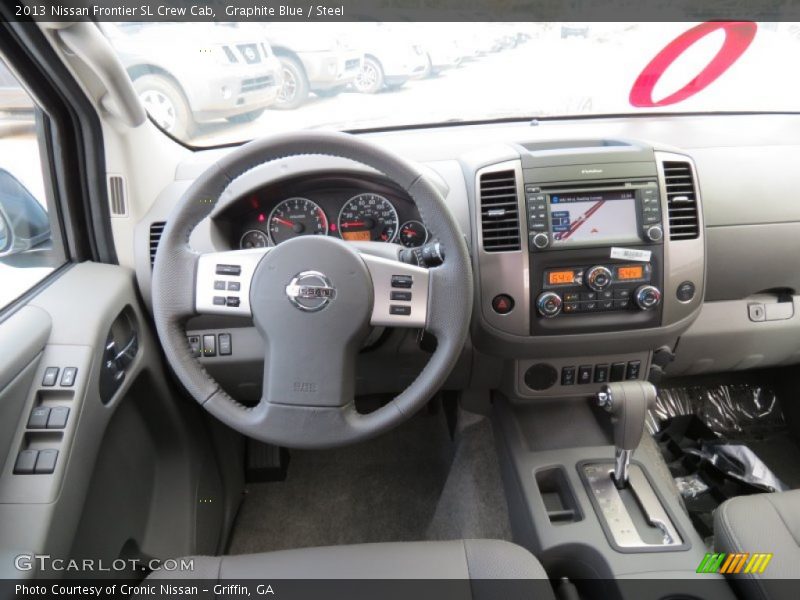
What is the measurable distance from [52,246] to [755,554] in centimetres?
186

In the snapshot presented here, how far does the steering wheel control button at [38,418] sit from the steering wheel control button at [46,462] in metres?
0.06

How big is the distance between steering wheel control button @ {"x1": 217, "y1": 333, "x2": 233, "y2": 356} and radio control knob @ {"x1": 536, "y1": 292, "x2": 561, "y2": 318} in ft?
2.86

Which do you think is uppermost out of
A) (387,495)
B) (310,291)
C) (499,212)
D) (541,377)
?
(499,212)

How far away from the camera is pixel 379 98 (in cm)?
179

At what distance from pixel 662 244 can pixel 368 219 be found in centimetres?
78

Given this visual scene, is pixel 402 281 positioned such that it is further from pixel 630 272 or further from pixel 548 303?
pixel 630 272

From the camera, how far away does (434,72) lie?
1.78m

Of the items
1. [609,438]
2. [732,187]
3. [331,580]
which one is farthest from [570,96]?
[331,580]

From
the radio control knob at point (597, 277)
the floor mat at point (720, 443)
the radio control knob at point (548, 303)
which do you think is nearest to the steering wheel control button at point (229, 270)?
the radio control knob at point (548, 303)

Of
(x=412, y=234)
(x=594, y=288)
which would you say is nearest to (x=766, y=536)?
(x=594, y=288)

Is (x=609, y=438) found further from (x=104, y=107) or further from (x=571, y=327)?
(x=104, y=107)

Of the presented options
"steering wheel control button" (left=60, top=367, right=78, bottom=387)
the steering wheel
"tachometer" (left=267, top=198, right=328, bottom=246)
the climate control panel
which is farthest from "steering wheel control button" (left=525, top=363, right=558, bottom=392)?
"steering wheel control button" (left=60, top=367, right=78, bottom=387)

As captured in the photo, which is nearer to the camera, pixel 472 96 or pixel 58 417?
pixel 58 417

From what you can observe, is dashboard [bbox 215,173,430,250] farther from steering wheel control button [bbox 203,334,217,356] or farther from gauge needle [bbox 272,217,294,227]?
steering wheel control button [bbox 203,334,217,356]
